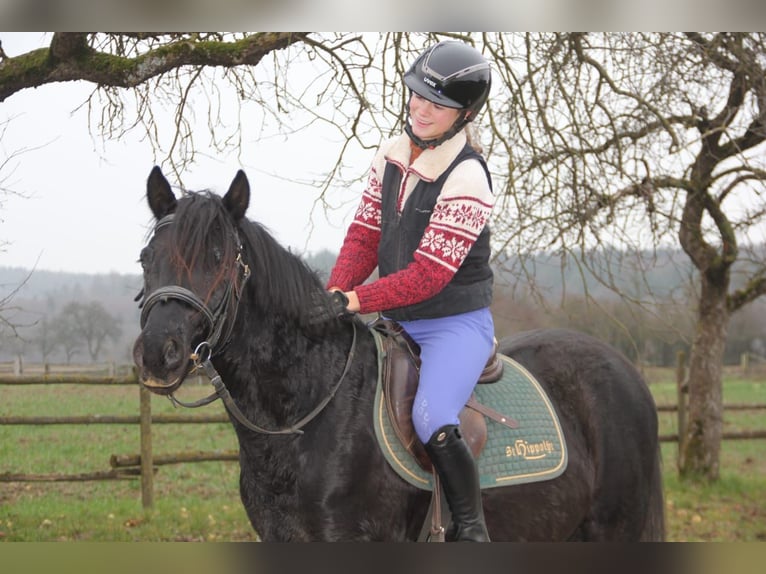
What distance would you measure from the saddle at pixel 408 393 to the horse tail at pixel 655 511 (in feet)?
2.48

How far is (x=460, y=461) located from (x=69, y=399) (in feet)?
14.0

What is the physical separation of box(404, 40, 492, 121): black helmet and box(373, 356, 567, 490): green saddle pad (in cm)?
96

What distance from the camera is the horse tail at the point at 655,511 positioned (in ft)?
8.90

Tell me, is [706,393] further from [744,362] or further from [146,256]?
[744,362]

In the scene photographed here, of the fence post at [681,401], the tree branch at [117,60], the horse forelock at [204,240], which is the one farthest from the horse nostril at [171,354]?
the fence post at [681,401]

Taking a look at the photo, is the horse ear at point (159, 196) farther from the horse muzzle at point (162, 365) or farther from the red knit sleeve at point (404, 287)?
the red knit sleeve at point (404, 287)

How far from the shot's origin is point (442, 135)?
2.37 meters

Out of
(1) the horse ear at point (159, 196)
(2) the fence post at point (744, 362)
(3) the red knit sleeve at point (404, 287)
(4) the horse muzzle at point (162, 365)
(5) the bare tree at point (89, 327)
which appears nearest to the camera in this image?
(4) the horse muzzle at point (162, 365)

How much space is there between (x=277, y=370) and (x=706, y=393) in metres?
5.20

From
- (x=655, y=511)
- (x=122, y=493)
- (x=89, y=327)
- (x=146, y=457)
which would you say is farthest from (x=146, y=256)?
(x=122, y=493)

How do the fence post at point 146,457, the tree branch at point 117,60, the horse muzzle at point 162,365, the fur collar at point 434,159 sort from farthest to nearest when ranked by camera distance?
the fence post at point 146,457 < the tree branch at point 117,60 < the fur collar at point 434,159 < the horse muzzle at point 162,365

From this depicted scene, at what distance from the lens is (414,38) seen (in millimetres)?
4211
